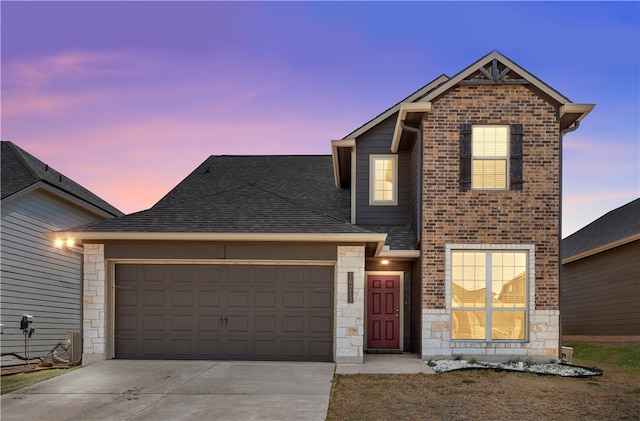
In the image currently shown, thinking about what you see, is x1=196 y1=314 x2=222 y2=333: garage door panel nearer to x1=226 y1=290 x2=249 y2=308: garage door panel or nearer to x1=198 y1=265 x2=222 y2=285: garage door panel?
x1=226 y1=290 x2=249 y2=308: garage door panel

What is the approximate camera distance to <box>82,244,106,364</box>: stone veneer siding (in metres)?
13.8

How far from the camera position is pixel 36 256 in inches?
719

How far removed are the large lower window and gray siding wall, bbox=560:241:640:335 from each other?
160 inches

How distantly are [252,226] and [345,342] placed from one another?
3228mm

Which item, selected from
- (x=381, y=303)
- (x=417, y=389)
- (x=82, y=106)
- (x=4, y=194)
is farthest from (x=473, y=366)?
(x=82, y=106)

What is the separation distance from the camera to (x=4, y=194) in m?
16.5

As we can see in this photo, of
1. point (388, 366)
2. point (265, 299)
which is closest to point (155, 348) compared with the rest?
point (265, 299)

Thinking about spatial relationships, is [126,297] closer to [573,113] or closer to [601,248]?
[573,113]

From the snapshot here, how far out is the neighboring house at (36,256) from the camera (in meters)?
16.7

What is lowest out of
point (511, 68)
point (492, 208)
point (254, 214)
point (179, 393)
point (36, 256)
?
point (179, 393)

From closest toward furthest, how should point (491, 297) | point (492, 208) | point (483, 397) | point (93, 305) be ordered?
point (483, 397) → point (93, 305) → point (491, 297) → point (492, 208)

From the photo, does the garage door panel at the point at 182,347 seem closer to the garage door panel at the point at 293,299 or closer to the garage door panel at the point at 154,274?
the garage door panel at the point at 154,274

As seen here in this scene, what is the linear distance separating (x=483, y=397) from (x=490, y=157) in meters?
6.17

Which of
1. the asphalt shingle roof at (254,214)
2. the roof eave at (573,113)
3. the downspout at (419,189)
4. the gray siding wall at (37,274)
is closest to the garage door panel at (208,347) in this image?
the asphalt shingle roof at (254,214)
